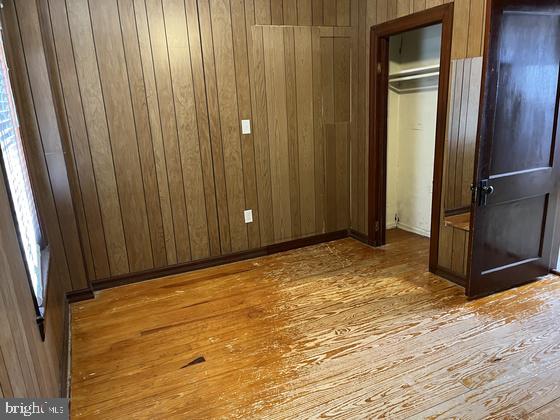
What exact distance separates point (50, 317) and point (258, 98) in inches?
92.1

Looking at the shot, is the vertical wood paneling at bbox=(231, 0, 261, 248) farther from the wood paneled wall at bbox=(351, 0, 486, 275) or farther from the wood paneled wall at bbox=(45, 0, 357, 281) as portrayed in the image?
the wood paneled wall at bbox=(351, 0, 486, 275)

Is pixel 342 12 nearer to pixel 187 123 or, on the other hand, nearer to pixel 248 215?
pixel 187 123

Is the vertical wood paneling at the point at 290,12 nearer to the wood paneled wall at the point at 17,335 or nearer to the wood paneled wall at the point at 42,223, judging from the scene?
the wood paneled wall at the point at 42,223

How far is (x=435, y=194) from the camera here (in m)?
3.06

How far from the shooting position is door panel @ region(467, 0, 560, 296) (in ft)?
7.80

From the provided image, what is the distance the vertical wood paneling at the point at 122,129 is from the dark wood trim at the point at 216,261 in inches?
3.5

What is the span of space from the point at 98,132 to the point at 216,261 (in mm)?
1484

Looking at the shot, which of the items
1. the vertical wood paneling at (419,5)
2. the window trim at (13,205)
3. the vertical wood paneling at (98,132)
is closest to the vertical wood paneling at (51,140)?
the window trim at (13,205)

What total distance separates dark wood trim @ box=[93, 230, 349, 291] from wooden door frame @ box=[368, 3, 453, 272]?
1.69ft

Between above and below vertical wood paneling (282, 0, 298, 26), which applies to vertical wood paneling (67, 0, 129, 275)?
below

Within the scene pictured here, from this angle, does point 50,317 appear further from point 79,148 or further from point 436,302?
point 436,302

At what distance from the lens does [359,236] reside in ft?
13.4

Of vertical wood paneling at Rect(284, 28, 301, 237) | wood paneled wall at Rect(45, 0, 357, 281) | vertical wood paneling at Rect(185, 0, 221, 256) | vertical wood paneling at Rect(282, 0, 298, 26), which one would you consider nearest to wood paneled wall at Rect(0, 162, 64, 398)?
wood paneled wall at Rect(45, 0, 357, 281)

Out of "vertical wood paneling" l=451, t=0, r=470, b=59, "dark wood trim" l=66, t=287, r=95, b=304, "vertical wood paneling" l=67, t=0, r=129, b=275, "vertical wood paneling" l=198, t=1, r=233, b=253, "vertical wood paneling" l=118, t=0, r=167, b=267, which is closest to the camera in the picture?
"vertical wood paneling" l=451, t=0, r=470, b=59
